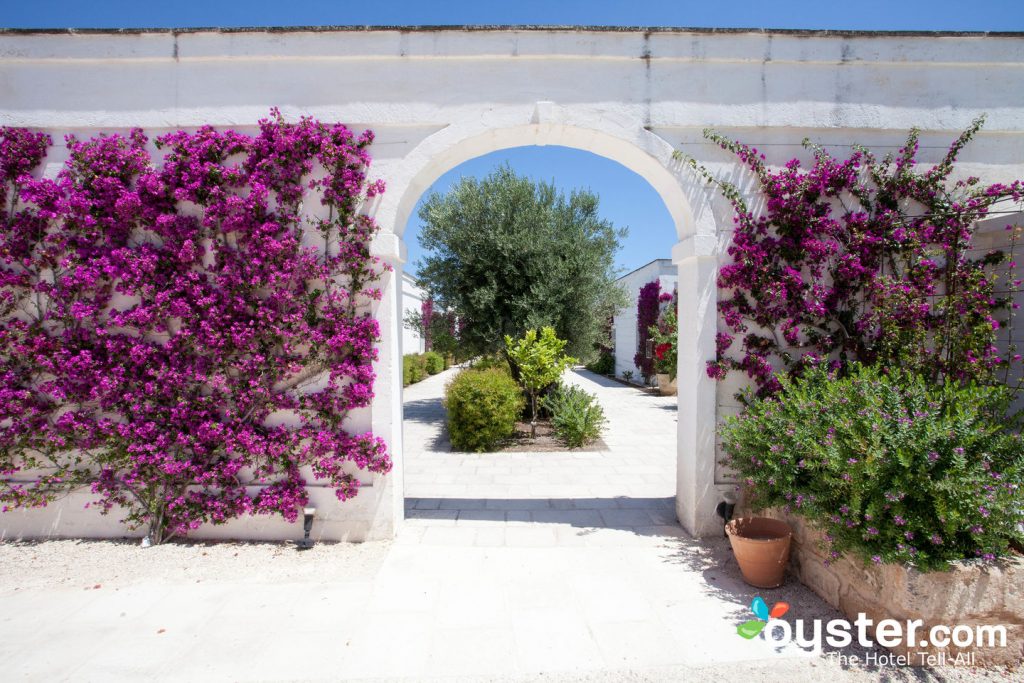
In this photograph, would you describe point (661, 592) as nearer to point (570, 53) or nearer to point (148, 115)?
point (570, 53)

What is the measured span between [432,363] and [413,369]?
4.09m

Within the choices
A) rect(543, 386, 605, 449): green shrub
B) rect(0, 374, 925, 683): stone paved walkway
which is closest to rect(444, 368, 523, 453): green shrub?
rect(543, 386, 605, 449): green shrub

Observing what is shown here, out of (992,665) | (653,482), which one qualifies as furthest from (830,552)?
(653,482)

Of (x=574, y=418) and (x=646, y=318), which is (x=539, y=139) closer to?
(x=574, y=418)

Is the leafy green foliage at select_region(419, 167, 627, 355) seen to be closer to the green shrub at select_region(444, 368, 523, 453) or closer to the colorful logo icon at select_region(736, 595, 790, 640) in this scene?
the green shrub at select_region(444, 368, 523, 453)

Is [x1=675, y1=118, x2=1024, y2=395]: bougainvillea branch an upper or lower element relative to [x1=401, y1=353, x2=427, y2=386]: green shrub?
upper

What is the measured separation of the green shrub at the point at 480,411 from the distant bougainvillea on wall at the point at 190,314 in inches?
130

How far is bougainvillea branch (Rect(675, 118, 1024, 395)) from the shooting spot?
12.3 feet

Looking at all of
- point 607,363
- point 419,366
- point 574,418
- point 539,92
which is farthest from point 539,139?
point 607,363

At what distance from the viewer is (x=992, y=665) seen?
2.51 metres

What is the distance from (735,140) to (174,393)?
488 centimetres

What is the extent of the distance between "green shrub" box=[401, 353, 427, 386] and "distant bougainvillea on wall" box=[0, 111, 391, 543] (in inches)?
461

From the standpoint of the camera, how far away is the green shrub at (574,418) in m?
7.51

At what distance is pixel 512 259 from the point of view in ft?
27.1
